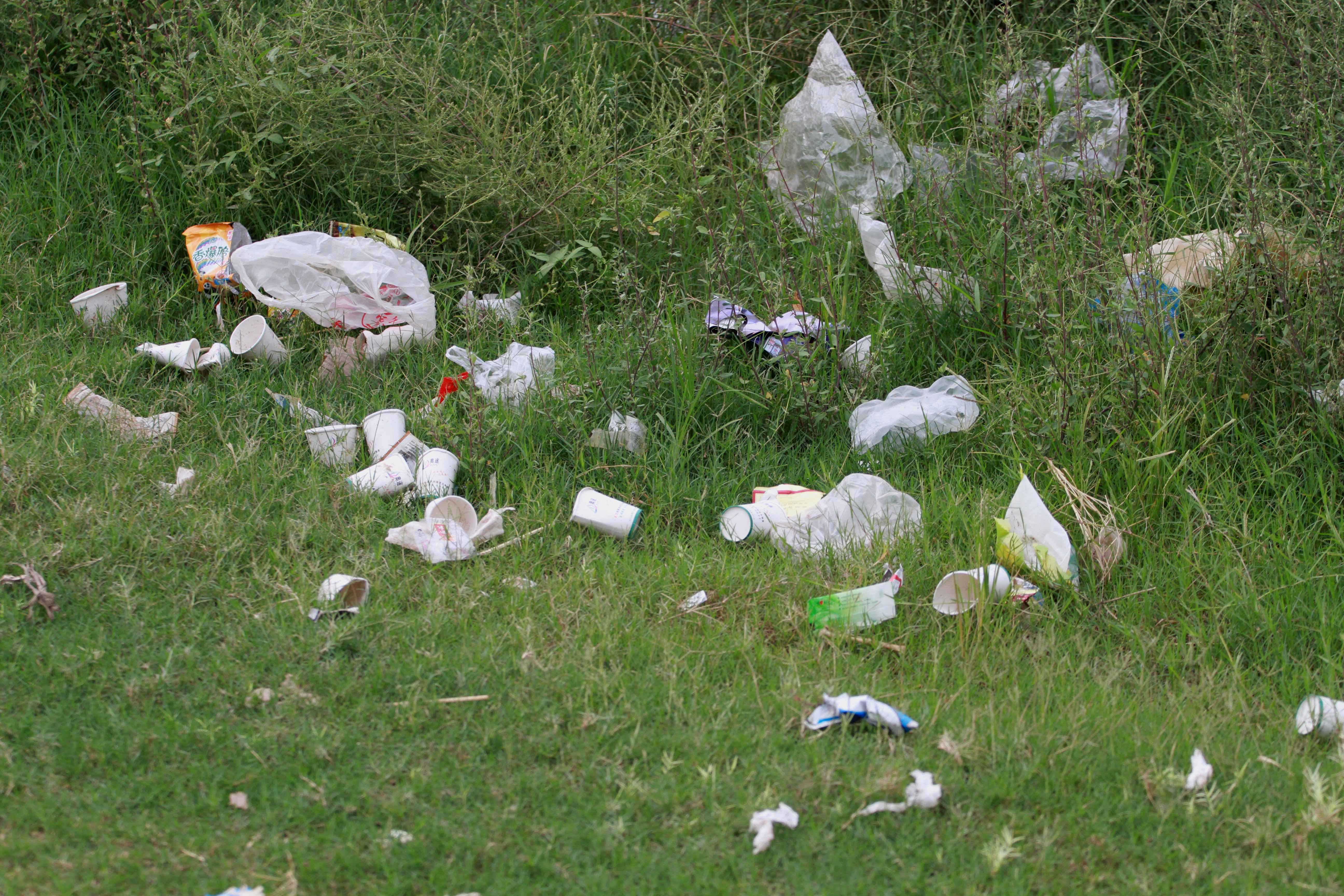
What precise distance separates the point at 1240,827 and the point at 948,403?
1.57 metres

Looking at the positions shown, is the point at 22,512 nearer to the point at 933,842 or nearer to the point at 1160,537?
the point at 933,842

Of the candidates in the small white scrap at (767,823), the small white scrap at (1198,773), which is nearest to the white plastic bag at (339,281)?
the small white scrap at (767,823)

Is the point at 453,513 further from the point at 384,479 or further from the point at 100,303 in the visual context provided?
the point at 100,303

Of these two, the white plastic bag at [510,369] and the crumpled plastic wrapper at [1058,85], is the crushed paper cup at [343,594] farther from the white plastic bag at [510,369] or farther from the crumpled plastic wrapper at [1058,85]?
the crumpled plastic wrapper at [1058,85]

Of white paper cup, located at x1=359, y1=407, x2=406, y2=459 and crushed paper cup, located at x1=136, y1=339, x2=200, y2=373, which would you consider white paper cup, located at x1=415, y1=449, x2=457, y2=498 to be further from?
crushed paper cup, located at x1=136, y1=339, x2=200, y2=373

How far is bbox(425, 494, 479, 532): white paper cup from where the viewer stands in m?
3.00

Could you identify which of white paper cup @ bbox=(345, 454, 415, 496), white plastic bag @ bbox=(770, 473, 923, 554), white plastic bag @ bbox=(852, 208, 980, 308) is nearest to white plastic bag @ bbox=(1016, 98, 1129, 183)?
white plastic bag @ bbox=(852, 208, 980, 308)

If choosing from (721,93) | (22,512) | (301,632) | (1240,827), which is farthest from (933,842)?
(721,93)

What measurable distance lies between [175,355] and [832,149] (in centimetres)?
234

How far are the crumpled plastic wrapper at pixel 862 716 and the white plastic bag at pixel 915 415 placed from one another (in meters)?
1.14

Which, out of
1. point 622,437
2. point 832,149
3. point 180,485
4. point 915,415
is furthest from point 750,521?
point 832,149

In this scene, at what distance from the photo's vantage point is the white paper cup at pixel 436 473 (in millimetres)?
3170

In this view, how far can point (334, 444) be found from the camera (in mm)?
3359

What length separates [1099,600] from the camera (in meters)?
2.87
